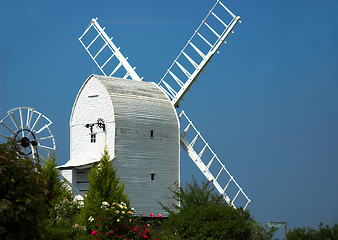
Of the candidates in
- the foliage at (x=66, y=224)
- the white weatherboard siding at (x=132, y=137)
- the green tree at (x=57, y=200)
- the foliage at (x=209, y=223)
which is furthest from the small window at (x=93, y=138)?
the foliage at (x=209, y=223)

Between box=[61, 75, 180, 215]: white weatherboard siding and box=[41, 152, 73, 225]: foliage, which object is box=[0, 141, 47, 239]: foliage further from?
box=[61, 75, 180, 215]: white weatherboard siding

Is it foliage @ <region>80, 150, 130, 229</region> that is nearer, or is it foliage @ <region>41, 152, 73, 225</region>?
foliage @ <region>80, 150, 130, 229</region>

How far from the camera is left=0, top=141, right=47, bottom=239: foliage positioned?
1285 cm

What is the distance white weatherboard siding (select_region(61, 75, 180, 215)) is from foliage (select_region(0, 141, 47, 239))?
16.9 metres

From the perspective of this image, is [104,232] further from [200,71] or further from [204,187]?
[200,71]

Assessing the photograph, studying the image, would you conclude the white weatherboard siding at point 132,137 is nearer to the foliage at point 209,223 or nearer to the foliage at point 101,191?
the foliage at point 101,191

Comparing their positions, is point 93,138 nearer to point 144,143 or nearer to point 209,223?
point 144,143

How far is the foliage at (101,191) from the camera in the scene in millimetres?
26266

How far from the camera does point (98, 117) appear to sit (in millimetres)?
32406

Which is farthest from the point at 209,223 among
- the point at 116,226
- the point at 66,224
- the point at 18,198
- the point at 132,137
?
the point at 18,198

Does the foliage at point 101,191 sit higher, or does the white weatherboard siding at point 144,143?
the white weatherboard siding at point 144,143

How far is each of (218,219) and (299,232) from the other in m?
7.40

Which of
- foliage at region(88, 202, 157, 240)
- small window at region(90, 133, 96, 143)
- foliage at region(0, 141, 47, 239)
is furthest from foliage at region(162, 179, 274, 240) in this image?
foliage at region(0, 141, 47, 239)

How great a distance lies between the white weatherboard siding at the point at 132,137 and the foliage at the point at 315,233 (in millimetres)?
7778
